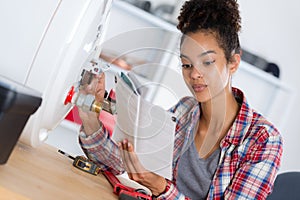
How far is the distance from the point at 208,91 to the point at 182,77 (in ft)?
0.24

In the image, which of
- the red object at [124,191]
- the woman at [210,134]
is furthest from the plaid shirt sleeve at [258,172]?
the red object at [124,191]

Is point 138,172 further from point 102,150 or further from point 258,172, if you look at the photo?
point 258,172

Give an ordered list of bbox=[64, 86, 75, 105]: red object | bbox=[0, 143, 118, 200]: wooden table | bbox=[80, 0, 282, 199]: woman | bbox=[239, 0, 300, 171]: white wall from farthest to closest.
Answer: bbox=[239, 0, 300, 171]: white wall, bbox=[80, 0, 282, 199]: woman, bbox=[64, 86, 75, 105]: red object, bbox=[0, 143, 118, 200]: wooden table

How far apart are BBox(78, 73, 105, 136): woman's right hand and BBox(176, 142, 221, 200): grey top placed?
38 centimetres

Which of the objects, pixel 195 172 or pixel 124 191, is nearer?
pixel 124 191

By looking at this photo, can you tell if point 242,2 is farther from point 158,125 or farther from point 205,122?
point 158,125

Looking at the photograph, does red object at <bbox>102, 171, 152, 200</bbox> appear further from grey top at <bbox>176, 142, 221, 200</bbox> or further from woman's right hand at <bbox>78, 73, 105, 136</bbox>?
grey top at <bbox>176, 142, 221, 200</bbox>

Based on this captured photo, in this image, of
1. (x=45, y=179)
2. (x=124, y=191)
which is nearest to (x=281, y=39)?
(x=124, y=191)

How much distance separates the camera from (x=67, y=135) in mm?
1191

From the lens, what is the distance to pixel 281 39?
9.55ft

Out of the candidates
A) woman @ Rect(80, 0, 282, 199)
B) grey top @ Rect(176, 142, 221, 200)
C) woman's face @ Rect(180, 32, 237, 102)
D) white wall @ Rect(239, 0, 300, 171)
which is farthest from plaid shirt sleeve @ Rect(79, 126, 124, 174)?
white wall @ Rect(239, 0, 300, 171)

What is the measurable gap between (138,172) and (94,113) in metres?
0.14

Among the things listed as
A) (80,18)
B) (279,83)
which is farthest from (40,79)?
(279,83)

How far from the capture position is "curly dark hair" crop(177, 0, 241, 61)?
1.07 meters
